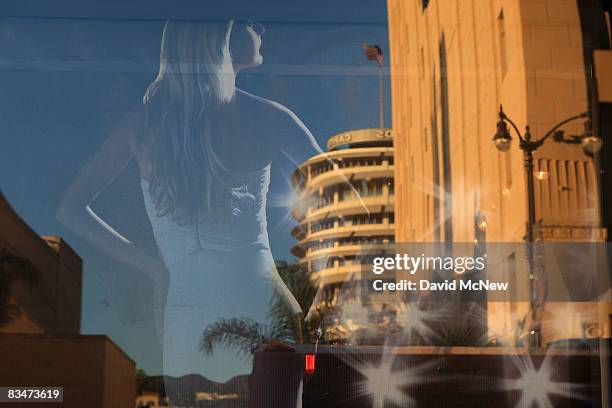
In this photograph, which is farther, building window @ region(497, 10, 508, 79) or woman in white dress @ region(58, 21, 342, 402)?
building window @ region(497, 10, 508, 79)

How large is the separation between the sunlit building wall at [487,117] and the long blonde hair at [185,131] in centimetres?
58

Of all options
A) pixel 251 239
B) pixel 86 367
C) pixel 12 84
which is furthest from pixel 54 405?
pixel 12 84

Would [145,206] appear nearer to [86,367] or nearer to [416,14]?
[86,367]

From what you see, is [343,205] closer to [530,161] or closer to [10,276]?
[530,161]

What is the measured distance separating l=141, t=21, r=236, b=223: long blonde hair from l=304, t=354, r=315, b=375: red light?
518 millimetres

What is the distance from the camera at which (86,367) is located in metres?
2.46

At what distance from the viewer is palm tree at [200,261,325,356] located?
2.51m

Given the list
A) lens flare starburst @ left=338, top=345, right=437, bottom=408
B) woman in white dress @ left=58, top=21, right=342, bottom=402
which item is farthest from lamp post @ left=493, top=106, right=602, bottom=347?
woman in white dress @ left=58, top=21, right=342, bottom=402

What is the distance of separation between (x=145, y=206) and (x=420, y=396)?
3.47 ft

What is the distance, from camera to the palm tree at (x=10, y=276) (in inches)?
96.2

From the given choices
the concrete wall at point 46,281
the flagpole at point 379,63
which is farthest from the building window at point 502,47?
the concrete wall at point 46,281

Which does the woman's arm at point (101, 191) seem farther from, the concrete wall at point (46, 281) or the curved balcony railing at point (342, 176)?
the curved balcony railing at point (342, 176)

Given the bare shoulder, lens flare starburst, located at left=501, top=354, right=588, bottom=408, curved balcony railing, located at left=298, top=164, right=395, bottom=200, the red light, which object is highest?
the bare shoulder

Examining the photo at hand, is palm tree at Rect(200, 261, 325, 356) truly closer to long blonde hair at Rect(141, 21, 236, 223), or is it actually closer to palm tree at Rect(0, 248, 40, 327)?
long blonde hair at Rect(141, 21, 236, 223)
